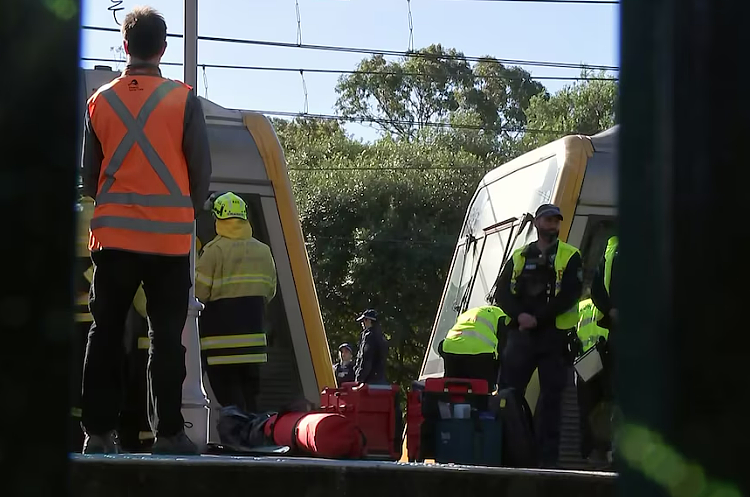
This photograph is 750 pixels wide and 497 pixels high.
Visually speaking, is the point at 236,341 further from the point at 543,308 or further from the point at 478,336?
the point at 543,308

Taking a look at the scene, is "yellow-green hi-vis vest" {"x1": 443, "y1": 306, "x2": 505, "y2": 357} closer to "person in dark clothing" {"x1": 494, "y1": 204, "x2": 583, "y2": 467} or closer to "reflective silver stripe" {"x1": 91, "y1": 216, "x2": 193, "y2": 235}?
"person in dark clothing" {"x1": 494, "y1": 204, "x2": 583, "y2": 467}

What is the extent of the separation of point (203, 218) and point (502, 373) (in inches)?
122

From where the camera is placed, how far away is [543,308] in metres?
6.61

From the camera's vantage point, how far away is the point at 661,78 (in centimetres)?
91

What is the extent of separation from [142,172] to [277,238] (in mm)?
4565

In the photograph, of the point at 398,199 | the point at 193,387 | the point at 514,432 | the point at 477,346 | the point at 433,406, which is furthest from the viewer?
the point at 398,199

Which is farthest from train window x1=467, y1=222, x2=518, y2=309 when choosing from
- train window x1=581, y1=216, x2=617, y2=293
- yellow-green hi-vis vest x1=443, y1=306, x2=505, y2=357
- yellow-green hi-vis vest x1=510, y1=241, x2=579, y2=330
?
yellow-green hi-vis vest x1=510, y1=241, x2=579, y2=330

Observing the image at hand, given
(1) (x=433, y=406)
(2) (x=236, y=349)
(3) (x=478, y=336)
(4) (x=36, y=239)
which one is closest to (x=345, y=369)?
(3) (x=478, y=336)

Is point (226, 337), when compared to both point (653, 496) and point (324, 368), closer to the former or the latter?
point (324, 368)

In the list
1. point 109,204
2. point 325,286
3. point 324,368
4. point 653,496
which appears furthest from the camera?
point 325,286

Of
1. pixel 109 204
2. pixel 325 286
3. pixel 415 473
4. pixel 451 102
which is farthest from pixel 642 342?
pixel 451 102

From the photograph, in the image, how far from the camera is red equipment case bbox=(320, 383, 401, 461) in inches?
261

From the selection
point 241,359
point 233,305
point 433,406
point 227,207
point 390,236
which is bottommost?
point 433,406

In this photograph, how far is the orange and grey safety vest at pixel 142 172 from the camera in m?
4.47
